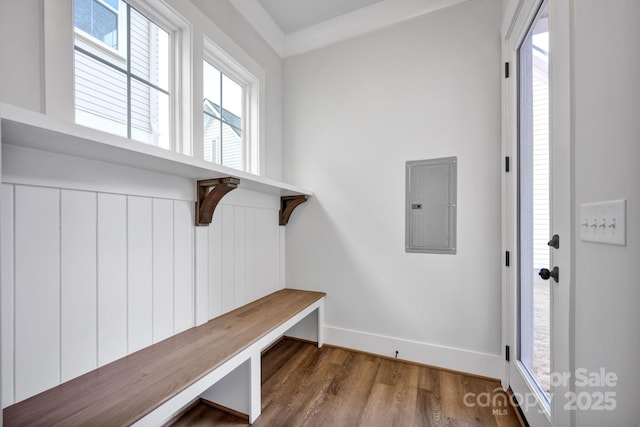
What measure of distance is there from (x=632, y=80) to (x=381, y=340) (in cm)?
204

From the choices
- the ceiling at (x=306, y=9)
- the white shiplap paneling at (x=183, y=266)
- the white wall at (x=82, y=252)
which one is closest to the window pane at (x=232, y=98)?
the white wall at (x=82, y=252)

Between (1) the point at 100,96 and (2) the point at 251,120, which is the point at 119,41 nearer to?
(1) the point at 100,96

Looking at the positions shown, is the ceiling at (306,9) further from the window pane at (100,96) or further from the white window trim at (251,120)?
the window pane at (100,96)

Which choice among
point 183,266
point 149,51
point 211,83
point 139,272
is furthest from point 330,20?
point 139,272

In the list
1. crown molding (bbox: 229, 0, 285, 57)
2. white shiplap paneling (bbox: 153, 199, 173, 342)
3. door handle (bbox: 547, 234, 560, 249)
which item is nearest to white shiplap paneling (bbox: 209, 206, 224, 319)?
white shiplap paneling (bbox: 153, 199, 173, 342)

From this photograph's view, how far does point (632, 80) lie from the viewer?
0.62 m

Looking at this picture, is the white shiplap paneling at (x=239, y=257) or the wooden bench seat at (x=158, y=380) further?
the white shiplap paneling at (x=239, y=257)

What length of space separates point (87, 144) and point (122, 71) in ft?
2.13

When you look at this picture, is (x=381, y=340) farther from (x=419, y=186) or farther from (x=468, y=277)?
(x=419, y=186)

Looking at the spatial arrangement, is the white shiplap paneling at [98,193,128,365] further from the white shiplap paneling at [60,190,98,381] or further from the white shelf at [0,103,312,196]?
the white shelf at [0,103,312,196]

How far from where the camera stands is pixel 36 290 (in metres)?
0.98

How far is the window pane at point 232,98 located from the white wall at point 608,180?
197 cm

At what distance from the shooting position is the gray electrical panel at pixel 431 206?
6.42 ft

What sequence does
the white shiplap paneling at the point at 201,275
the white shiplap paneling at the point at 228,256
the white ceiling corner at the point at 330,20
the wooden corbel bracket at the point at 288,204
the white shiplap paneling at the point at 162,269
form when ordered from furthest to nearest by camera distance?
the wooden corbel bracket at the point at 288,204 → the white ceiling corner at the point at 330,20 → the white shiplap paneling at the point at 228,256 → the white shiplap paneling at the point at 201,275 → the white shiplap paneling at the point at 162,269
